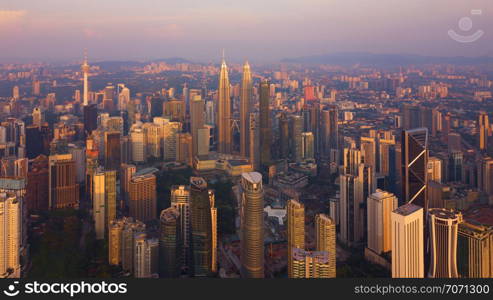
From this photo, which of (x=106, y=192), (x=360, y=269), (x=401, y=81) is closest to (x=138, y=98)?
(x=106, y=192)

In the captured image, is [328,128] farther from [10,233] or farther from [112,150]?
[10,233]

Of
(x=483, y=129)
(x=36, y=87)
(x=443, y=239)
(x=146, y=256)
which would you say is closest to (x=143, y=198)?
(x=146, y=256)

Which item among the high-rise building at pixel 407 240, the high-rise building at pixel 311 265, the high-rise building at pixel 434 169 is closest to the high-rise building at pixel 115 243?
the high-rise building at pixel 311 265

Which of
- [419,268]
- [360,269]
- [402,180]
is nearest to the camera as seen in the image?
[419,268]

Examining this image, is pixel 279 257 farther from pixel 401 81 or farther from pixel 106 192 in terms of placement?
pixel 401 81

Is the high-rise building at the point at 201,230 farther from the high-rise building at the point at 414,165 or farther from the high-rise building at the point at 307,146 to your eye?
the high-rise building at the point at 307,146

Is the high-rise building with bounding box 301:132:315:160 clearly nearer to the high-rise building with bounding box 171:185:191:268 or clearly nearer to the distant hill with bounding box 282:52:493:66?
the distant hill with bounding box 282:52:493:66

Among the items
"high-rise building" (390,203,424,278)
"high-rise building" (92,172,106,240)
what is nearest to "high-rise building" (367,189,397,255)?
"high-rise building" (390,203,424,278)
